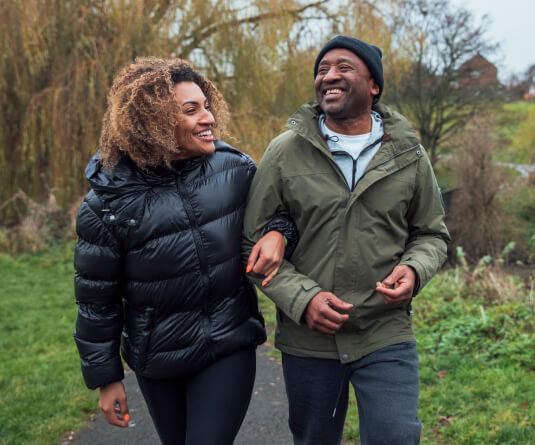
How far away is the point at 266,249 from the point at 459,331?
393 centimetres

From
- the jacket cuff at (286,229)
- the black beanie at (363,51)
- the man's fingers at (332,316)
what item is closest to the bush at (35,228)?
the jacket cuff at (286,229)

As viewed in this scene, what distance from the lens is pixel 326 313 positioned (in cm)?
204

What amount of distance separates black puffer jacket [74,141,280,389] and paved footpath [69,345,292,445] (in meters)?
1.77

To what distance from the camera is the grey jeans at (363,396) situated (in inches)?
80.9

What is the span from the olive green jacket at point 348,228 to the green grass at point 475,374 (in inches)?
69.7

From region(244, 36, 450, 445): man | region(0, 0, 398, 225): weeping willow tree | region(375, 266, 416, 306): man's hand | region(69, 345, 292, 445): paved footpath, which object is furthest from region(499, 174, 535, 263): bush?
region(375, 266, 416, 306): man's hand

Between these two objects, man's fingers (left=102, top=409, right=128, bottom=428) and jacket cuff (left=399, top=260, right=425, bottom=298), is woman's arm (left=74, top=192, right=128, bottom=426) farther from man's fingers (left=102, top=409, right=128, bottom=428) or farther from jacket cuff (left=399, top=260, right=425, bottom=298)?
jacket cuff (left=399, top=260, right=425, bottom=298)

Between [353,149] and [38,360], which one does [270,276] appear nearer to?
[353,149]

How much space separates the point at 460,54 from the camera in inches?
909

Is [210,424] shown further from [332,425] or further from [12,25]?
[12,25]

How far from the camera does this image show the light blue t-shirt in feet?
7.25

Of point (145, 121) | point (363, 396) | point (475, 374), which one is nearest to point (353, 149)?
point (145, 121)

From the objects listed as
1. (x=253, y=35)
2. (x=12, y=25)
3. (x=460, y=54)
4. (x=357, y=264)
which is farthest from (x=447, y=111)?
(x=357, y=264)

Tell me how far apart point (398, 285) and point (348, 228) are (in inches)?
11.3
